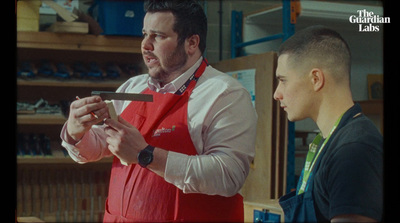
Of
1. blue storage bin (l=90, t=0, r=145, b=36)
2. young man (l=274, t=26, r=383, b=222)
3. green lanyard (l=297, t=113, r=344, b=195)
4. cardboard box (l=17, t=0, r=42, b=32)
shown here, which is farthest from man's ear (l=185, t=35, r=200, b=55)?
cardboard box (l=17, t=0, r=42, b=32)

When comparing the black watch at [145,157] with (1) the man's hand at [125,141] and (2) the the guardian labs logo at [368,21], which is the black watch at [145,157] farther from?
(2) the the guardian labs logo at [368,21]

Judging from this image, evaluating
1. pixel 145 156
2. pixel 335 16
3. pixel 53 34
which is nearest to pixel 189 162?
pixel 145 156

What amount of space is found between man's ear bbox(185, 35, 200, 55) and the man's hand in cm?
25

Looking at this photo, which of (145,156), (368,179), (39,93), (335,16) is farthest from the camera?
(39,93)

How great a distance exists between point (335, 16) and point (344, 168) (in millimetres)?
1656

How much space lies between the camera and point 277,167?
8.81ft

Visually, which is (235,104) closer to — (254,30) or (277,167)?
(277,167)

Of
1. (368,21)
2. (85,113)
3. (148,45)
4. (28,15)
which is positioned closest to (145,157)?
(85,113)

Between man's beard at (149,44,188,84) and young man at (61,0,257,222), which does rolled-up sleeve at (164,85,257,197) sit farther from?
man's beard at (149,44,188,84)

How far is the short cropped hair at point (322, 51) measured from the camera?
989mm

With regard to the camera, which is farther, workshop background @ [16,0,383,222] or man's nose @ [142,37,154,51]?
workshop background @ [16,0,383,222]

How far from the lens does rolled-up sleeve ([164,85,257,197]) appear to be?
1097mm

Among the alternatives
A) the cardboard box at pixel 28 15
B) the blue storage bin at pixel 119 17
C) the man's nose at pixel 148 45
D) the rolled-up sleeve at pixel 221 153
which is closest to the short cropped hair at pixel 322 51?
the rolled-up sleeve at pixel 221 153

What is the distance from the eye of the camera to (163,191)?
1165 mm
